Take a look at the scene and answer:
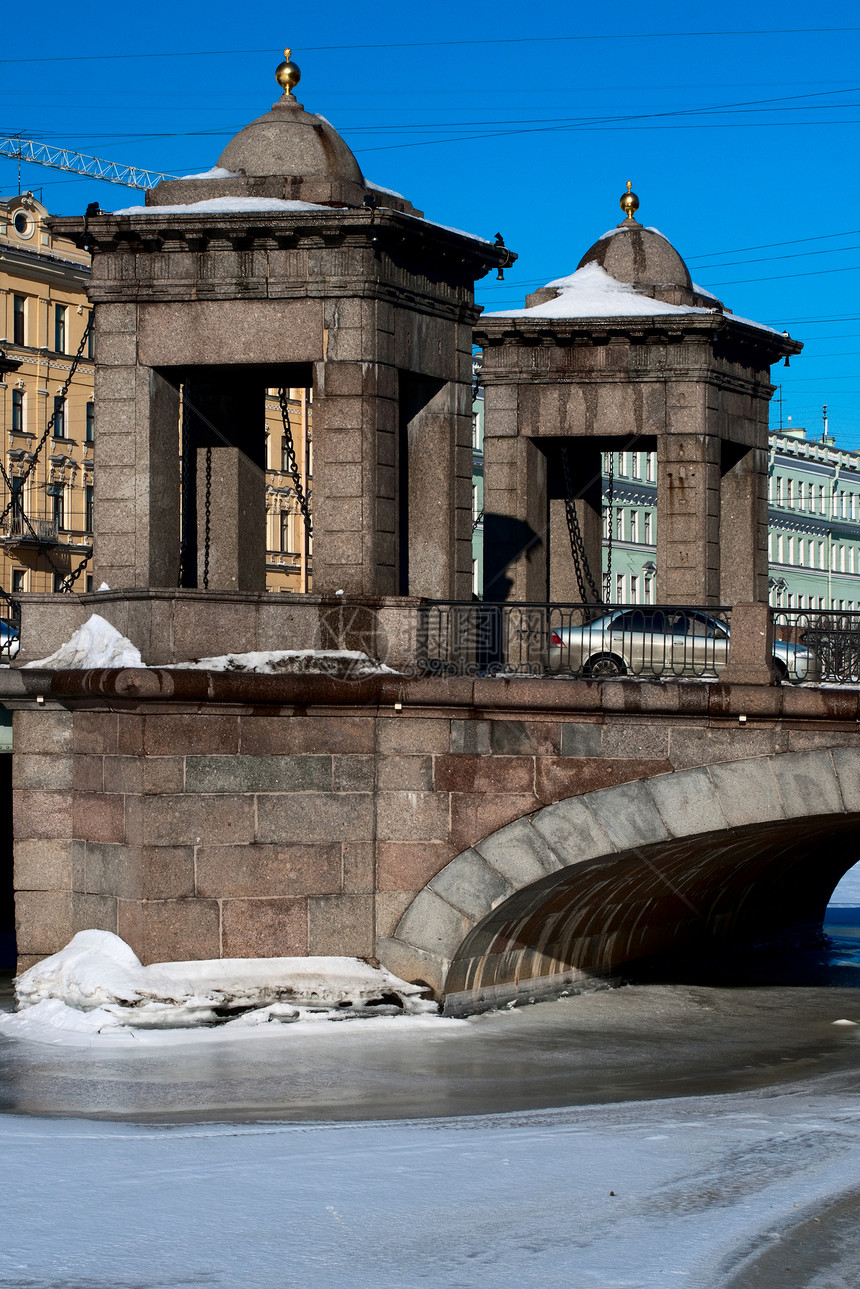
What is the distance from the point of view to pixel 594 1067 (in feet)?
45.1

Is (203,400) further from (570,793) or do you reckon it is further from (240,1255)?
(240,1255)

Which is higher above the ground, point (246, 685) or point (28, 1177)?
point (246, 685)

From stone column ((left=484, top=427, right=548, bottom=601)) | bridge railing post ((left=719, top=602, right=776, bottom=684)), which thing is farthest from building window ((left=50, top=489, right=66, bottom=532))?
bridge railing post ((left=719, top=602, right=776, bottom=684))

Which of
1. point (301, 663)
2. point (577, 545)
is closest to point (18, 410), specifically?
point (577, 545)

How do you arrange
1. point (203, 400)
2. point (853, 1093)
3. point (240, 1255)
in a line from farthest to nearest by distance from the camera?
1. point (203, 400)
2. point (853, 1093)
3. point (240, 1255)

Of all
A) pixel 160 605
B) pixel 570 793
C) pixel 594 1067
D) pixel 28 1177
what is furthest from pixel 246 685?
pixel 28 1177

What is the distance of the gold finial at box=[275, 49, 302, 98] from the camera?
1633 cm

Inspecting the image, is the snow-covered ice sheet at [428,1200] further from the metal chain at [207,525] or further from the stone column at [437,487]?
the metal chain at [207,525]

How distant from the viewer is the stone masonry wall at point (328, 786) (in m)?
14.1

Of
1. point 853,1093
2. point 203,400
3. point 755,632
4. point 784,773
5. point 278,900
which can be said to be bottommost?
point 853,1093

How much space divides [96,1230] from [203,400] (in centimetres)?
962

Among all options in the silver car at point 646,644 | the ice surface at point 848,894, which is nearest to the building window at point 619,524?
the ice surface at point 848,894

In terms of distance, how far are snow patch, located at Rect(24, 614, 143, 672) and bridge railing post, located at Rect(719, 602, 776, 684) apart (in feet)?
14.5

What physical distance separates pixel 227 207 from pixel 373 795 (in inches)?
187
